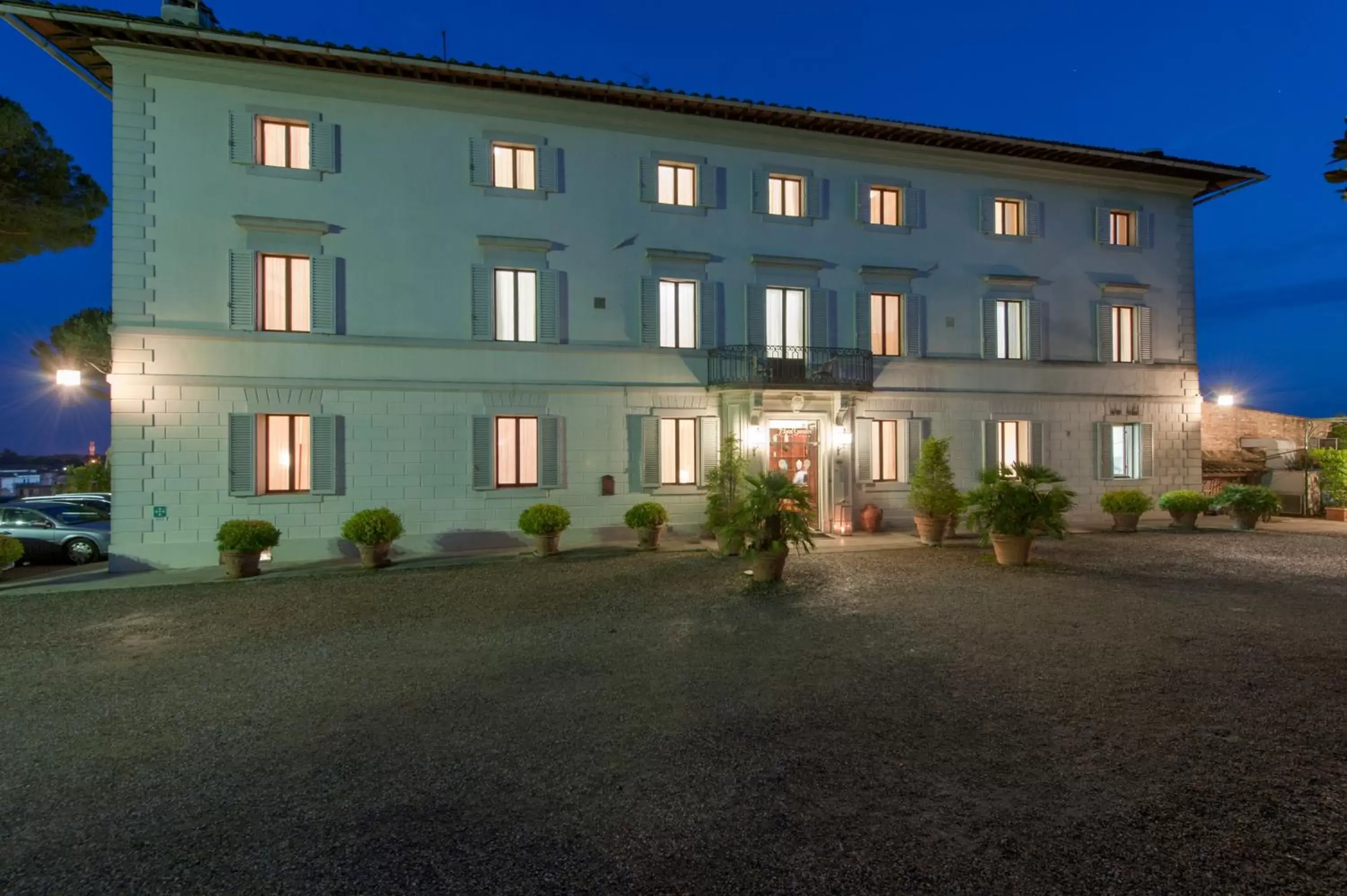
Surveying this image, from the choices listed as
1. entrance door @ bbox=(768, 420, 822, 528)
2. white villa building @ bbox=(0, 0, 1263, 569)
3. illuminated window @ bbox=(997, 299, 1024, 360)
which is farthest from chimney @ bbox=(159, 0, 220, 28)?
illuminated window @ bbox=(997, 299, 1024, 360)

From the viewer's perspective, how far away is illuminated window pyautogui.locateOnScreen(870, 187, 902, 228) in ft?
55.9

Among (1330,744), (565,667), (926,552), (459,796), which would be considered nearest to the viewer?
(459,796)

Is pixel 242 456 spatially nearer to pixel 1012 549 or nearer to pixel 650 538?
pixel 650 538

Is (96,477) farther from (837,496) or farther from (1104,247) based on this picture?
(1104,247)

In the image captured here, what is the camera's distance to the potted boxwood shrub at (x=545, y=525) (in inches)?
531

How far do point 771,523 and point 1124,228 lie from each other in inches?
619

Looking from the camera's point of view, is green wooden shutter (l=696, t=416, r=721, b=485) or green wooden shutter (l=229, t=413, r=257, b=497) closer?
green wooden shutter (l=229, t=413, r=257, b=497)

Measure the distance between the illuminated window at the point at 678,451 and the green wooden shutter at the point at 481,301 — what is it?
14.8 ft

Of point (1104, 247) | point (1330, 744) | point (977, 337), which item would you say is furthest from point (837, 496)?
point (1330, 744)

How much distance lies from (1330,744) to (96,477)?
3199cm

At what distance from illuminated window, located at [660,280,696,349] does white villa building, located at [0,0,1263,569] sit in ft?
0.28

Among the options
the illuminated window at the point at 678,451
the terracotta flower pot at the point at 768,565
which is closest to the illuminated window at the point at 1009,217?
the illuminated window at the point at 678,451

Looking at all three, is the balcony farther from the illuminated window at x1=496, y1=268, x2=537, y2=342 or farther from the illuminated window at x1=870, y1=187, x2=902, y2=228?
the illuminated window at x1=496, y1=268, x2=537, y2=342

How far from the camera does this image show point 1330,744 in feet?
14.7
